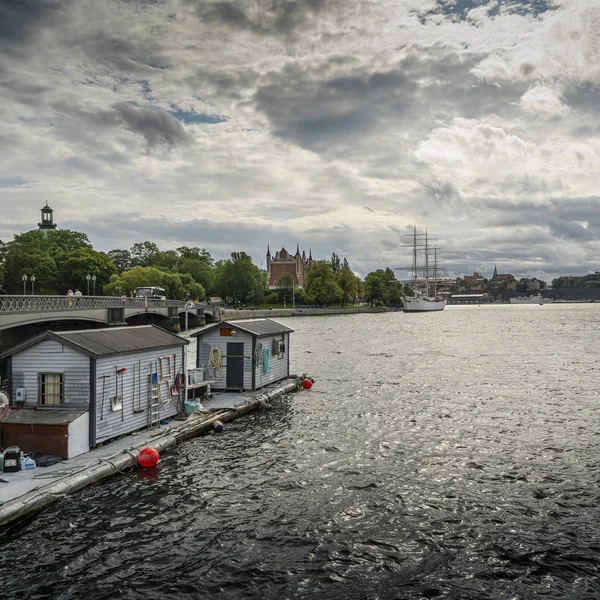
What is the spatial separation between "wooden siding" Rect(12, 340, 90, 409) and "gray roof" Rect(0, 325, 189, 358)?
1.03 ft

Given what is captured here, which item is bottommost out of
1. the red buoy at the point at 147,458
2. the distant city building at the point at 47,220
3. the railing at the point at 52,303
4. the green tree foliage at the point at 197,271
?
the red buoy at the point at 147,458

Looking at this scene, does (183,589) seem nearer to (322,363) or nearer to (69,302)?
(322,363)

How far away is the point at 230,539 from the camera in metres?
14.7

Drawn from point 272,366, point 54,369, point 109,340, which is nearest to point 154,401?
point 109,340

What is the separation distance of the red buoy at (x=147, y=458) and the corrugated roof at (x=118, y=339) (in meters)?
3.77

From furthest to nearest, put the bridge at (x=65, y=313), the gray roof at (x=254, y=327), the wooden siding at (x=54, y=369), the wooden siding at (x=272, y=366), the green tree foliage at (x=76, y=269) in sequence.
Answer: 1. the green tree foliage at (x=76, y=269)
2. the bridge at (x=65, y=313)
3. the wooden siding at (x=272, y=366)
4. the gray roof at (x=254, y=327)
5. the wooden siding at (x=54, y=369)

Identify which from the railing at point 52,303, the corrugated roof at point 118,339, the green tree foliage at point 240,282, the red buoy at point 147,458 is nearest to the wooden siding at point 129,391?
the corrugated roof at point 118,339

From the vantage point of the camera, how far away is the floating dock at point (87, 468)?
48.3 ft

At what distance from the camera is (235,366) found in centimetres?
3136

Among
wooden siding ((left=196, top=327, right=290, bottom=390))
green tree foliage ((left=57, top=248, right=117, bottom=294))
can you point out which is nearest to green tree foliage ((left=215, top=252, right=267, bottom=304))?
green tree foliage ((left=57, top=248, right=117, bottom=294))

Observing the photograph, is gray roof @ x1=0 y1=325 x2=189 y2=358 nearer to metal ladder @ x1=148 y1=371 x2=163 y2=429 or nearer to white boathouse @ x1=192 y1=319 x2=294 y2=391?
metal ladder @ x1=148 y1=371 x2=163 y2=429


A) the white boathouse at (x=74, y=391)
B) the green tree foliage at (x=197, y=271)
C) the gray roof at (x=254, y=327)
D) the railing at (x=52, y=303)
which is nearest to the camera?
the white boathouse at (x=74, y=391)

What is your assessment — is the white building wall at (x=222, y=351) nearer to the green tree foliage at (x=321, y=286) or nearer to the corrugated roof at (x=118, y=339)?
the corrugated roof at (x=118, y=339)

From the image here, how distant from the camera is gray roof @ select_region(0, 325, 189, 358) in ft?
63.1
